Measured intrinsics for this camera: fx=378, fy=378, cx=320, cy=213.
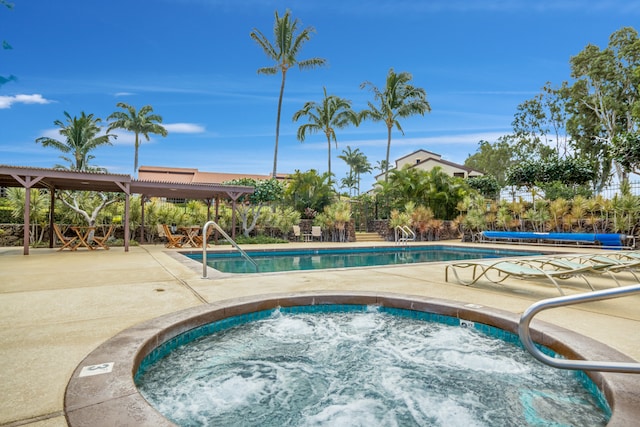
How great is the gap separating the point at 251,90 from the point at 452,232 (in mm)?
19899

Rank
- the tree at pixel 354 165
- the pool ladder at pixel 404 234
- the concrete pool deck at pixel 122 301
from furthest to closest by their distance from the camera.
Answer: the tree at pixel 354 165 < the pool ladder at pixel 404 234 < the concrete pool deck at pixel 122 301

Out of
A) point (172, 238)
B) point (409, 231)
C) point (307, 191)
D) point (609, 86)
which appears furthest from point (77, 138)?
point (609, 86)

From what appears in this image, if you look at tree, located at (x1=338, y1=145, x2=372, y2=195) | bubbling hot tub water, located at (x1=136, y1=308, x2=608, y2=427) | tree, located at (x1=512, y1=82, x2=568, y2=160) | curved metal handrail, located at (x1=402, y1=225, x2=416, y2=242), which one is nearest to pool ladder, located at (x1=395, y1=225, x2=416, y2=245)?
curved metal handrail, located at (x1=402, y1=225, x2=416, y2=242)

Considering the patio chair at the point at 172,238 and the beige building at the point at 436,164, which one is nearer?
the patio chair at the point at 172,238

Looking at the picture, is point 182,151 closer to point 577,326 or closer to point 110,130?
point 110,130

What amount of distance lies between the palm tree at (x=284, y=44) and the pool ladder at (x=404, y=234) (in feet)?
28.6

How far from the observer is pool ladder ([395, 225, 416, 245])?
18286mm

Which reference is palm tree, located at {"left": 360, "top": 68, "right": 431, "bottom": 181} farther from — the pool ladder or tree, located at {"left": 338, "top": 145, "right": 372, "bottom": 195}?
tree, located at {"left": 338, "top": 145, "right": 372, "bottom": 195}

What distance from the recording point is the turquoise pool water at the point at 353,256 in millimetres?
10922

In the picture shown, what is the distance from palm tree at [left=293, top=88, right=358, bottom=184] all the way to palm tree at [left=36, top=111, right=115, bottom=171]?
56.2 feet

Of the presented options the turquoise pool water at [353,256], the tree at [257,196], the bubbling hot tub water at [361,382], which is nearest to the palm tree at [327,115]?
the tree at [257,196]

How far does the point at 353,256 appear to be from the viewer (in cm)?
1303

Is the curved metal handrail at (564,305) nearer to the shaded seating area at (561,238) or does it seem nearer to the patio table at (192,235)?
the patio table at (192,235)

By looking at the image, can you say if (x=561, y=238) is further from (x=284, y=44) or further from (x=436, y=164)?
(x=436, y=164)
